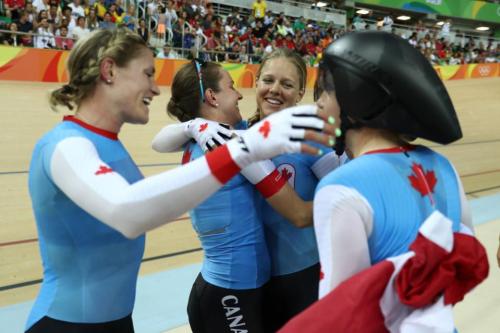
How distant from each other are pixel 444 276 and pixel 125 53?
1047mm

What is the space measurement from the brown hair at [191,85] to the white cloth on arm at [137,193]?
0.83 metres

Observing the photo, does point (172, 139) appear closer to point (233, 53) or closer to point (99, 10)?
point (99, 10)

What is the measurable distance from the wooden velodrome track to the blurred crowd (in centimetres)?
162

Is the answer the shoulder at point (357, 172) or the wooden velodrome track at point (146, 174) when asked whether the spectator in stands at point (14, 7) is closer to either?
the wooden velodrome track at point (146, 174)

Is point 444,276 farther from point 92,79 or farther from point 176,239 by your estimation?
point 176,239

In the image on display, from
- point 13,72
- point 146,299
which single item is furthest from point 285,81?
point 13,72

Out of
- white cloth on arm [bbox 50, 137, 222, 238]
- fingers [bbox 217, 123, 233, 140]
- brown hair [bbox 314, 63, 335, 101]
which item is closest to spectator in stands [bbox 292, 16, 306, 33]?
fingers [bbox 217, 123, 233, 140]

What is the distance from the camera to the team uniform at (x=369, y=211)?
1.01m

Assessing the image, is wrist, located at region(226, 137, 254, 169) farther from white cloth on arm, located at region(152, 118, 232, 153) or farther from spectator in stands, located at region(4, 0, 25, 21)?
spectator in stands, located at region(4, 0, 25, 21)

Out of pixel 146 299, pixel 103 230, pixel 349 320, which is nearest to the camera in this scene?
pixel 349 320

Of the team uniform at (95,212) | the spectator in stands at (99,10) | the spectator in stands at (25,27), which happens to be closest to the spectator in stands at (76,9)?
the spectator in stands at (99,10)

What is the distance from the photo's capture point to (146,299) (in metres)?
3.27

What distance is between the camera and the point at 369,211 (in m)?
1.01

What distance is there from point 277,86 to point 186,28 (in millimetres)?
13555
